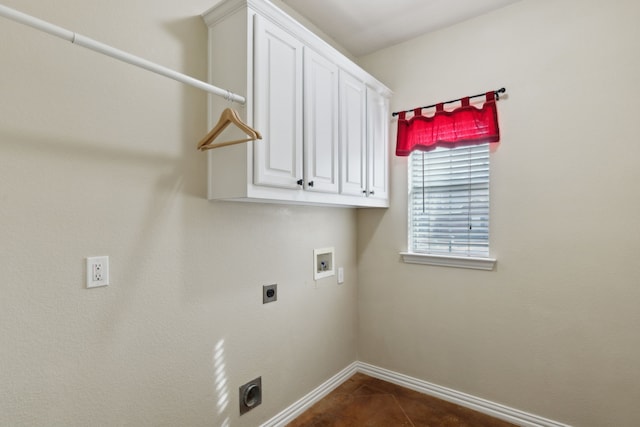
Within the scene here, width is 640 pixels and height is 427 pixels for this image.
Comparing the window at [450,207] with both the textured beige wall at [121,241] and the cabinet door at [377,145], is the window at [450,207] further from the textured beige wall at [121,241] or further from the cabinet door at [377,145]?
the textured beige wall at [121,241]

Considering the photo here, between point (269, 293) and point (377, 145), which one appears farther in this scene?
point (377, 145)

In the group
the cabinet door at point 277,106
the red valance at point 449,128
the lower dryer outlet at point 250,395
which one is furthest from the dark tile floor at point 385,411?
the red valance at point 449,128

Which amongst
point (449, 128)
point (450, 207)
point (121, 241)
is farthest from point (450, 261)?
point (121, 241)

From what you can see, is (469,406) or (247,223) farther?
(469,406)

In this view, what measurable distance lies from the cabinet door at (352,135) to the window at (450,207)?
0.54 m

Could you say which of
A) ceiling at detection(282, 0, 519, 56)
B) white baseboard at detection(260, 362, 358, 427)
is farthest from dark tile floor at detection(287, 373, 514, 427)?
ceiling at detection(282, 0, 519, 56)

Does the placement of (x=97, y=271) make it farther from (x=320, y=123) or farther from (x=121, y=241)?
(x=320, y=123)

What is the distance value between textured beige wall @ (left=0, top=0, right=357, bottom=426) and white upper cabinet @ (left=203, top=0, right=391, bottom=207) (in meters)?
0.16

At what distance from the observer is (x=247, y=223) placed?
1833mm

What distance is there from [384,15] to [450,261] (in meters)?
1.78

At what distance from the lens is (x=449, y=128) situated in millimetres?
2301

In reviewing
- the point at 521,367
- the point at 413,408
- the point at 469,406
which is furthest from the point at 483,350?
the point at 413,408

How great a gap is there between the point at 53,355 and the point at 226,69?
136 cm

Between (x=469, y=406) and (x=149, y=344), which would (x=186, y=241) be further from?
(x=469, y=406)
